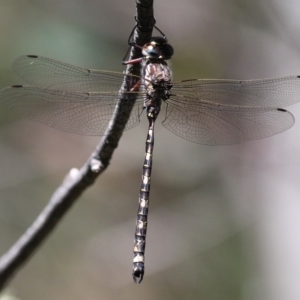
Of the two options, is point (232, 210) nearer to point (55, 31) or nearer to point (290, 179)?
point (290, 179)

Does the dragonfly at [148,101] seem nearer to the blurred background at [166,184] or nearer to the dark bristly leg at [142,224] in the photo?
the dark bristly leg at [142,224]

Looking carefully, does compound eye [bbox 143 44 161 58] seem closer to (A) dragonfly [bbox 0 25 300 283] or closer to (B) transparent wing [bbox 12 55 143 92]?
(A) dragonfly [bbox 0 25 300 283]

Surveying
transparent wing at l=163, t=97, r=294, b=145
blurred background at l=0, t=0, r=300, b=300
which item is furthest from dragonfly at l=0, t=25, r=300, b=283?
blurred background at l=0, t=0, r=300, b=300

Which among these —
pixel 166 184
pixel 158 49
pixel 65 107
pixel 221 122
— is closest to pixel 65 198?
pixel 65 107

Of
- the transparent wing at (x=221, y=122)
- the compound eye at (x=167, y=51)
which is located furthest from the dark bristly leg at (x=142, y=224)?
the compound eye at (x=167, y=51)

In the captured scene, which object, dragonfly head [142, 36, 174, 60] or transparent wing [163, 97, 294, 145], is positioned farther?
transparent wing [163, 97, 294, 145]

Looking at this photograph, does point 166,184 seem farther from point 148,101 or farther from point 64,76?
point 64,76
